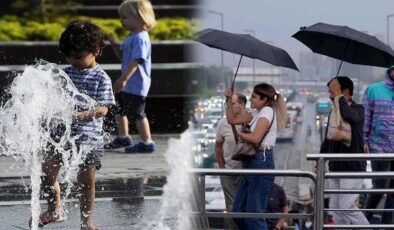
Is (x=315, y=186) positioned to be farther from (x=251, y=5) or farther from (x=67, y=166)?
(x=251, y=5)

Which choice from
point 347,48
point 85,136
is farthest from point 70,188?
point 347,48

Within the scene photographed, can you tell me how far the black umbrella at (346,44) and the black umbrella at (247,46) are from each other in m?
0.55

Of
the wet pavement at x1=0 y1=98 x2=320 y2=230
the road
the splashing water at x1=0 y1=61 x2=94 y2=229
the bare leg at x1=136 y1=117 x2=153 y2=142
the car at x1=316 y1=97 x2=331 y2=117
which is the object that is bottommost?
the road

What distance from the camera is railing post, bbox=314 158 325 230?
22.8 ft

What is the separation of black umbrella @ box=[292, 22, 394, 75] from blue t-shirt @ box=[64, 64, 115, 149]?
2.89 m

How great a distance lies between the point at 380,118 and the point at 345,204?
0.91 metres

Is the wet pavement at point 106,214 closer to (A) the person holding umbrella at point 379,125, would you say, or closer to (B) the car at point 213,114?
(A) the person holding umbrella at point 379,125

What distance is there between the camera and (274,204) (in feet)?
33.0

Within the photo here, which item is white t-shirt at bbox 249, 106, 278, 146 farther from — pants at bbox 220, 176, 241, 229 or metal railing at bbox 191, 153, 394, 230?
metal railing at bbox 191, 153, 394, 230

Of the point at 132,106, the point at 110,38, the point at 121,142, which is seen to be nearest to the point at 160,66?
the point at 110,38

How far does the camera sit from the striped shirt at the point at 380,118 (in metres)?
8.78

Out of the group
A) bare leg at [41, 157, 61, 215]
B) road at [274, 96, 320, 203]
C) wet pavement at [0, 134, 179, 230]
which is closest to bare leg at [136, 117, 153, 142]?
wet pavement at [0, 134, 179, 230]

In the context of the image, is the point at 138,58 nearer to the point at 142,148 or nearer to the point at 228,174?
the point at 142,148

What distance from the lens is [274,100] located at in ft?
26.3
